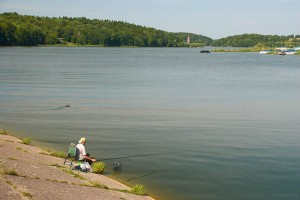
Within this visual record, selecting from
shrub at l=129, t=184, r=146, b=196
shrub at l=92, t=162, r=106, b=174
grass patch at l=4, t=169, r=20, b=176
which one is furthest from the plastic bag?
grass patch at l=4, t=169, r=20, b=176

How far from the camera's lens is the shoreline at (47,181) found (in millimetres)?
15195

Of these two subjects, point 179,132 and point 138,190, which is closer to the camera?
point 138,190

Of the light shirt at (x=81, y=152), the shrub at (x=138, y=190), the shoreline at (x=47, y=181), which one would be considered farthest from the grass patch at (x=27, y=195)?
the light shirt at (x=81, y=152)

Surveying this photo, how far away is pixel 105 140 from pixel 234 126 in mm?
11634

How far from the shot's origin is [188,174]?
22.1 meters

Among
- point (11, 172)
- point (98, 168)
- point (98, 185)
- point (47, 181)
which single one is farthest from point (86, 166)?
point (11, 172)

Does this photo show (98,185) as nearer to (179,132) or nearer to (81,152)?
(81,152)

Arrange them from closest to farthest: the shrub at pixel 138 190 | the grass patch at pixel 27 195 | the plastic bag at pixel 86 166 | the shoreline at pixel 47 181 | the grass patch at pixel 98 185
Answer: the grass patch at pixel 27 195
the shoreline at pixel 47 181
the grass patch at pixel 98 185
the shrub at pixel 138 190
the plastic bag at pixel 86 166

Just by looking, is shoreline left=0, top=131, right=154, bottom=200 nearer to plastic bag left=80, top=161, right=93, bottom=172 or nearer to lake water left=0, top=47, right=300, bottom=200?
plastic bag left=80, top=161, right=93, bottom=172

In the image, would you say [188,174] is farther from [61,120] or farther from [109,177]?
[61,120]

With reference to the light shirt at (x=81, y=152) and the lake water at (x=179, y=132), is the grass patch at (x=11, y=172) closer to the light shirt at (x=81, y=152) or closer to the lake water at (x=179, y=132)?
the light shirt at (x=81, y=152)

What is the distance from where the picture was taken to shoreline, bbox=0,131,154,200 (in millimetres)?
→ 15195

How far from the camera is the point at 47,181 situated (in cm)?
1702

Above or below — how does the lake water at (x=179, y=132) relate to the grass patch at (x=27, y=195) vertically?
below
